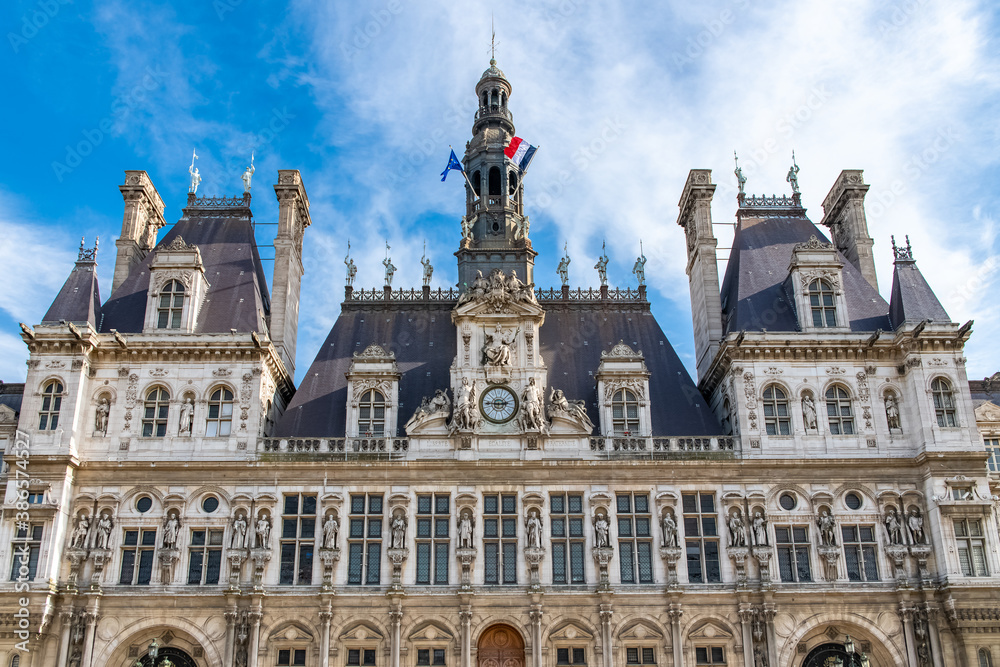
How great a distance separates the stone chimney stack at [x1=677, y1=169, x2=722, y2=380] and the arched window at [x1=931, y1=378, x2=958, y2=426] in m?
9.95

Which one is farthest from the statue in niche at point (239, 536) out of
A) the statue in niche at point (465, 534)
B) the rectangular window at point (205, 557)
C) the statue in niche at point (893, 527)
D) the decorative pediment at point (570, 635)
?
the statue in niche at point (893, 527)

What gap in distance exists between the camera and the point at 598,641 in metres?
37.4

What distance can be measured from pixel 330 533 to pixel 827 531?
20.8 meters

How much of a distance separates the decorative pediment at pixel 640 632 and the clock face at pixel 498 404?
10053 millimetres

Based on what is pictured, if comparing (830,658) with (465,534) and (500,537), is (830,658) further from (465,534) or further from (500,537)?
(465,534)

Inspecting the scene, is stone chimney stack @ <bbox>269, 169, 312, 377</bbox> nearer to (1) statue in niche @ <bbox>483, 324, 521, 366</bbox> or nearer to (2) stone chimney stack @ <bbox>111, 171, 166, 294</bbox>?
(2) stone chimney stack @ <bbox>111, 171, 166, 294</bbox>

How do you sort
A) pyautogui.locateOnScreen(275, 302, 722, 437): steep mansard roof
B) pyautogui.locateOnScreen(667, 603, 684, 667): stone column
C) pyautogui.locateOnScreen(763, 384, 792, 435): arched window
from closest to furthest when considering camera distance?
1. pyautogui.locateOnScreen(667, 603, 684, 667): stone column
2. pyautogui.locateOnScreen(763, 384, 792, 435): arched window
3. pyautogui.locateOnScreen(275, 302, 722, 437): steep mansard roof

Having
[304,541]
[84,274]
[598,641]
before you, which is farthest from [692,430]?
[84,274]

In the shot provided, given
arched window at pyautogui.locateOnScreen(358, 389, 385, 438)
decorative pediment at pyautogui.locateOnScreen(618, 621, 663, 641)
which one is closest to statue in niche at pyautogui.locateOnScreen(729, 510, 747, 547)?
decorative pediment at pyautogui.locateOnScreen(618, 621, 663, 641)

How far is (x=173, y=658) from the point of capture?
37.6 m

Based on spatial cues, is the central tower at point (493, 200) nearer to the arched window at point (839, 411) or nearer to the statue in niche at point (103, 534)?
the arched window at point (839, 411)

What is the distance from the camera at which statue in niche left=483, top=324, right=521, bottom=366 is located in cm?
4159

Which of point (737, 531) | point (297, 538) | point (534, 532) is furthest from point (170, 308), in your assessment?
point (737, 531)

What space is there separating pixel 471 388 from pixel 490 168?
14712mm
